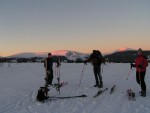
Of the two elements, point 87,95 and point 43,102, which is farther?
point 87,95

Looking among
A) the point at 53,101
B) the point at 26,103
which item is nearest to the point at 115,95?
the point at 53,101

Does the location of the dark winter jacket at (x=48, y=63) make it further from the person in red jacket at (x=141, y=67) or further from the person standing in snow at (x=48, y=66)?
the person in red jacket at (x=141, y=67)

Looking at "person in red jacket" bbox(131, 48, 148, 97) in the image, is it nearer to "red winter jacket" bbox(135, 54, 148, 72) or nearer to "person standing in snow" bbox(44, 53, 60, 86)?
"red winter jacket" bbox(135, 54, 148, 72)

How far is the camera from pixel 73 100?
1043cm

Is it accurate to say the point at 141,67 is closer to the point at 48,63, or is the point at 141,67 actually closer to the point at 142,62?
the point at 142,62

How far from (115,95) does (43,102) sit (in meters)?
3.23

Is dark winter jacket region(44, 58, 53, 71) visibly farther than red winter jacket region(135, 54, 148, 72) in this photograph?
Yes

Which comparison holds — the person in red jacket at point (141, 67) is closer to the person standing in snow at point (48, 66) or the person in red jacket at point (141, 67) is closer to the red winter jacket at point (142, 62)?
the red winter jacket at point (142, 62)

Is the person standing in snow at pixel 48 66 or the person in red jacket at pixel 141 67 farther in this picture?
the person standing in snow at pixel 48 66

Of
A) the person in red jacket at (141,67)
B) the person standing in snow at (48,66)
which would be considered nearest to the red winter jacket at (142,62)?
the person in red jacket at (141,67)

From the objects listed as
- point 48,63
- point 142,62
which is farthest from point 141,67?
point 48,63

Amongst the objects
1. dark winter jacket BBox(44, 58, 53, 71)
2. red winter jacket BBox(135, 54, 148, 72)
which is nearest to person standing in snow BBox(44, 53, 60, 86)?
dark winter jacket BBox(44, 58, 53, 71)

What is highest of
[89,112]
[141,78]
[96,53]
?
[96,53]

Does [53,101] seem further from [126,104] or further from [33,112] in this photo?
[126,104]
